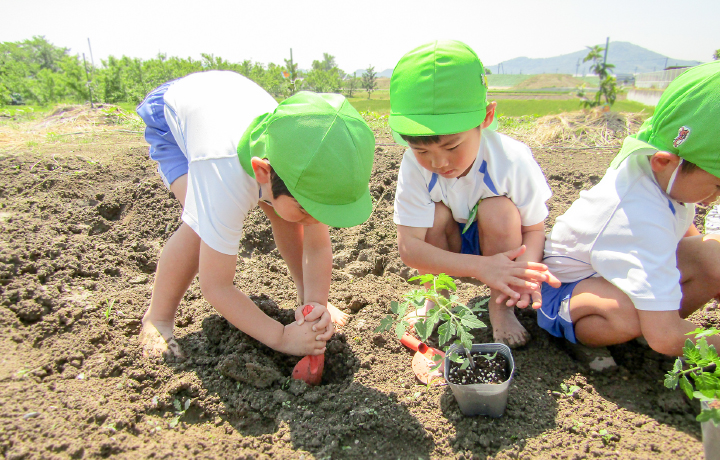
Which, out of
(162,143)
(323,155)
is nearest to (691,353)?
(323,155)

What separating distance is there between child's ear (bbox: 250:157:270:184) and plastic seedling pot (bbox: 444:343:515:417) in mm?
879

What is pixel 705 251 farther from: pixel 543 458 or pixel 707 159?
pixel 543 458

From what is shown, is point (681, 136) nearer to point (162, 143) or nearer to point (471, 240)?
point (471, 240)

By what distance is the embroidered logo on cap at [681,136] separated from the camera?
53.8 inches

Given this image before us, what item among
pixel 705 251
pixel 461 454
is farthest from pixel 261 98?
pixel 705 251

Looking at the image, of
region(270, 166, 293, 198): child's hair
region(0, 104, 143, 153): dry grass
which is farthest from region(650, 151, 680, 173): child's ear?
region(0, 104, 143, 153): dry grass

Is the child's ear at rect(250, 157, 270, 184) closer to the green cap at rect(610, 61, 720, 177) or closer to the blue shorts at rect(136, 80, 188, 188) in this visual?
the blue shorts at rect(136, 80, 188, 188)

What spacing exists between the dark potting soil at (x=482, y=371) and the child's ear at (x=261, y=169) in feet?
3.15

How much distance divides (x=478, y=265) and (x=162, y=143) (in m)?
1.61

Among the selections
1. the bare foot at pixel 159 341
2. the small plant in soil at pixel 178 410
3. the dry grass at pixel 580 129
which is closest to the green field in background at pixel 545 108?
the dry grass at pixel 580 129

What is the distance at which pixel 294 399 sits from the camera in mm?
1660

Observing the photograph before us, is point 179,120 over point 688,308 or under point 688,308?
over

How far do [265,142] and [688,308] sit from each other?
1910mm

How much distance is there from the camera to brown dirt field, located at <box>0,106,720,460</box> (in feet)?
4.53
